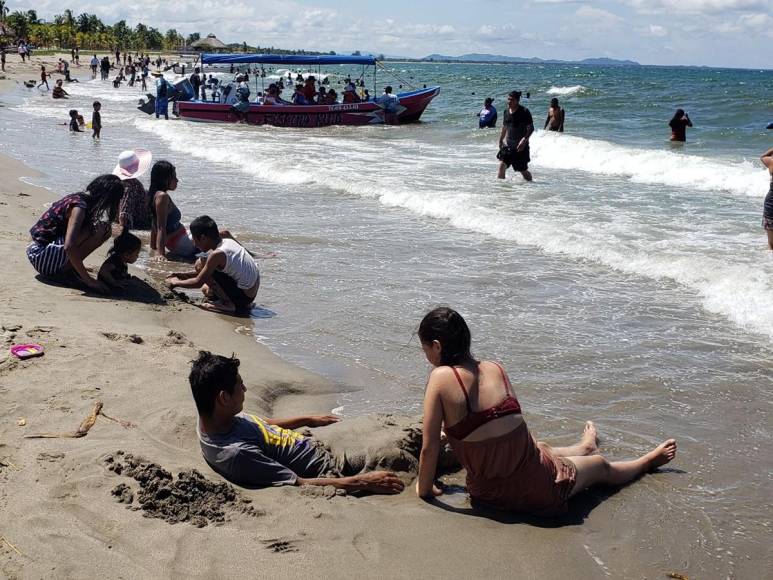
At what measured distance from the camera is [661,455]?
14.0 feet

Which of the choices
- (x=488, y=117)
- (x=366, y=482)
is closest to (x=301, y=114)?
(x=488, y=117)

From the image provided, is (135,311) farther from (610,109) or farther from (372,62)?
(610,109)

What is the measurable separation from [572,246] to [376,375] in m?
4.53

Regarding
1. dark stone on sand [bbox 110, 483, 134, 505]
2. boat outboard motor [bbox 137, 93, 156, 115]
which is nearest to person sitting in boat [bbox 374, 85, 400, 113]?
boat outboard motor [bbox 137, 93, 156, 115]

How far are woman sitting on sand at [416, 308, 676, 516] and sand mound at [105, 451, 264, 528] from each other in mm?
906

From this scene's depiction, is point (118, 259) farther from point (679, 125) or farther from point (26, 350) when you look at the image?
point (679, 125)

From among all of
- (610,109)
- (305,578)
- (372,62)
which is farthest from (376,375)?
(610,109)

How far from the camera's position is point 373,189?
13.5m

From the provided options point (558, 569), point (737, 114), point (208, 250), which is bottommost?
point (558, 569)

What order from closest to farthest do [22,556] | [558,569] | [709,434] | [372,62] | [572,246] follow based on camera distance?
[22,556] → [558,569] → [709,434] → [572,246] → [372,62]

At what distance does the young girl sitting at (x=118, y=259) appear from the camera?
6613 mm

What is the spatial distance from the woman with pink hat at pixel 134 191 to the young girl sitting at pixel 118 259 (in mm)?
2011

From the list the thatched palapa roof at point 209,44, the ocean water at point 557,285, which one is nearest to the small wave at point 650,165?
the ocean water at point 557,285

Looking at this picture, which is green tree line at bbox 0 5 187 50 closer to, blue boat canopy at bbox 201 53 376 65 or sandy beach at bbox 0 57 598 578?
blue boat canopy at bbox 201 53 376 65
